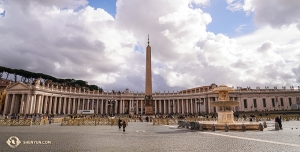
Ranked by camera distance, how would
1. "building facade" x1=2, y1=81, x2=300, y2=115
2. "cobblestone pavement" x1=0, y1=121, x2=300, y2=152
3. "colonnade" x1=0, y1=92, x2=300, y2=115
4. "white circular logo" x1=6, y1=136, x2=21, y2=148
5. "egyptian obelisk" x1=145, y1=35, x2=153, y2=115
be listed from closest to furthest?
"cobblestone pavement" x1=0, y1=121, x2=300, y2=152
"white circular logo" x1=6, y1=136, x2=21, y2=148
"egyptian obelisk" x1=145, y1=35, x2=153, y2=115
"building facade" x1=2, y1=81, x2=300, y2=115
"colonnade" x1=0, y1=92, x2=300, y2=115

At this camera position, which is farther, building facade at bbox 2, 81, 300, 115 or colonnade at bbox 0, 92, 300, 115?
colonnade at bbox 0, 92, 300, 115

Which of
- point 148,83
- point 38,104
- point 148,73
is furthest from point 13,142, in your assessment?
point 38,104

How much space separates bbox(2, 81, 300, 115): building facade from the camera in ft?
204

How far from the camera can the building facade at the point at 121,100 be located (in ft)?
204

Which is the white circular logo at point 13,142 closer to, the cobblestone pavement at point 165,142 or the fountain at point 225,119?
the cobblestone pavement at point 165,142

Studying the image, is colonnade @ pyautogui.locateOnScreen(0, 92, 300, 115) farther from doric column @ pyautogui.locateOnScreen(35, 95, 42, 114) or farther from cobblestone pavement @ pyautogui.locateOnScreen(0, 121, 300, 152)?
cobblestone pavement @ pyautogui.locateOnScreen(0, 121, 300, 152)

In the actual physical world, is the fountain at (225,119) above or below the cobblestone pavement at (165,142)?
above

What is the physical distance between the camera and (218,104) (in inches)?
827

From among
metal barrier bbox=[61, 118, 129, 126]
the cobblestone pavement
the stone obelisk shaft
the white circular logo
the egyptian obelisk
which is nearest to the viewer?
the cobblestone pavement

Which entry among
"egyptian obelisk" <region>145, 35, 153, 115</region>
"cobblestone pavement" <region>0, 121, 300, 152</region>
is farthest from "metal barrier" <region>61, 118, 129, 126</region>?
"egyptian obelisk" <region>145, 35, 153, 115</region>

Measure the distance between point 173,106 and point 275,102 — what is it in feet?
130

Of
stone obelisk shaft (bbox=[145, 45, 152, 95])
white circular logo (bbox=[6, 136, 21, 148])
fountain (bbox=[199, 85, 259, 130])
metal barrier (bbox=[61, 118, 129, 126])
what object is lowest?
metal barrier (bbox=[61, 118, 129, 126])

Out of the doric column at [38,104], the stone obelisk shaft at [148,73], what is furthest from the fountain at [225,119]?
the doric column at [38,104]

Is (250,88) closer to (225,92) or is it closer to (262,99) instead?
(262,99)
